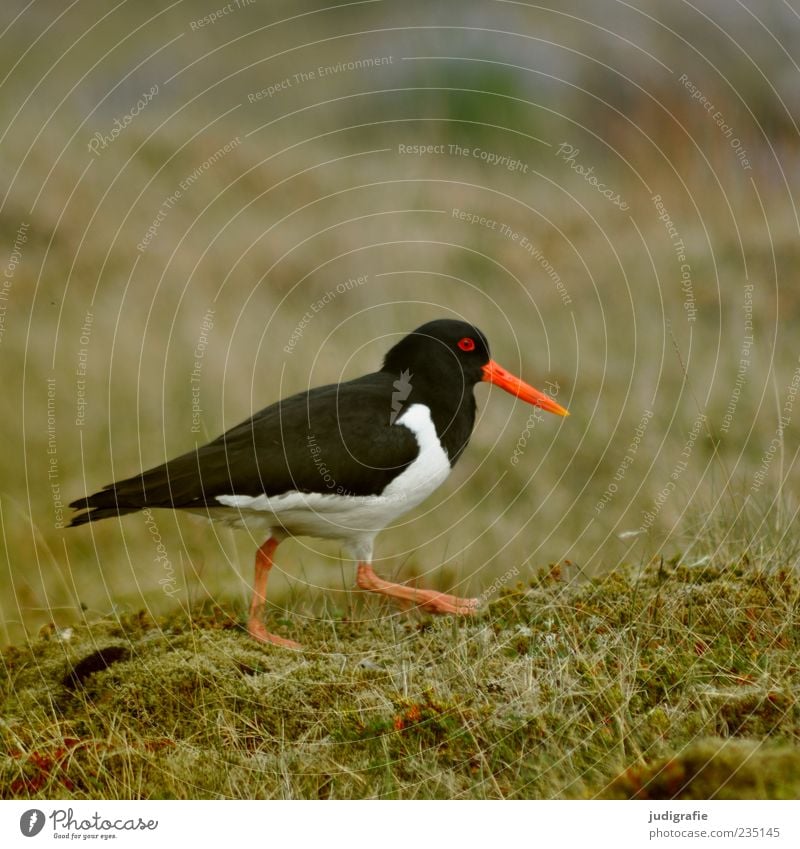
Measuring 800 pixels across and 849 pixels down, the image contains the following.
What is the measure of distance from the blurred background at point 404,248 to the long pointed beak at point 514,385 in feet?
3.86

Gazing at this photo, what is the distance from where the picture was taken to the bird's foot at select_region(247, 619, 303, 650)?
18.5 feet

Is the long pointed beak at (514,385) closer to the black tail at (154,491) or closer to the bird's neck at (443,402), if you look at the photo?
the bird's neck at (443,402)

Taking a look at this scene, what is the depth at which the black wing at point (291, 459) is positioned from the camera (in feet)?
20.1

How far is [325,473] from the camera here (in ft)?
20.2

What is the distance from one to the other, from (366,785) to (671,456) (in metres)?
4.12

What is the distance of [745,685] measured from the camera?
4895 millimetres

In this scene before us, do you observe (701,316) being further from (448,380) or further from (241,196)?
(241,196)

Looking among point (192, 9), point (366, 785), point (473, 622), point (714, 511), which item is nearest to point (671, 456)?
point (714, 511)

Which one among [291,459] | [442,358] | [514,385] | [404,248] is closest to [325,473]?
[291,459]

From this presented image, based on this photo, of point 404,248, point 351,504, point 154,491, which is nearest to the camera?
point 154,491

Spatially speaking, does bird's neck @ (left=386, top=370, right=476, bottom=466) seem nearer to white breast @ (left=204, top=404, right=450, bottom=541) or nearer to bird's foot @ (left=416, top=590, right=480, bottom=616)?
white breast @ (left=204, top=404, right=450, bottom=541)
